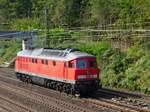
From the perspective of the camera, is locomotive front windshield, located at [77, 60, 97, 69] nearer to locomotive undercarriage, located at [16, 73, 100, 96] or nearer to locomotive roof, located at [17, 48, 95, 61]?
locomotive roof, located at [17, 48, 95, 61]

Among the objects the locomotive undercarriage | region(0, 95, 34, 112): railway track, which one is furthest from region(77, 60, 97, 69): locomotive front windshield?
region(0, 95, 34, 112): railway track

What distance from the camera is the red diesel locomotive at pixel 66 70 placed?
88.7 ft

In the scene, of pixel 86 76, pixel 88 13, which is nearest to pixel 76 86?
pixel 86 76

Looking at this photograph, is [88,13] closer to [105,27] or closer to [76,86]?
[105,27]

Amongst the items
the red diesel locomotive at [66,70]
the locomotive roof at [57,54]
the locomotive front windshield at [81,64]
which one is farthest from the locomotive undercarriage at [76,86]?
the locomotive roof at [57,54]

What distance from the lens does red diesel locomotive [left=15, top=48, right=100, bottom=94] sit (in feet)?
88.7

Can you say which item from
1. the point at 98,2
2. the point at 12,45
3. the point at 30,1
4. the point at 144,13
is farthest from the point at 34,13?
the point at 144,13

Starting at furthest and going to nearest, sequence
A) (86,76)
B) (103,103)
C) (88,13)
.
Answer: (88,13)
(86,76)
(103,103)

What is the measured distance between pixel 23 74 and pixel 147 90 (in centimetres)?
1340

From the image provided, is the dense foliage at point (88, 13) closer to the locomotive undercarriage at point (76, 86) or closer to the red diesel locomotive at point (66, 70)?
the red diesel locomotive at point (66, 70)

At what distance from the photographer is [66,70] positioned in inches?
1105

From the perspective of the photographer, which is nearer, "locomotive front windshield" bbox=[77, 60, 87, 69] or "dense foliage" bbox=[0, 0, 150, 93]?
"locomotive front windshield" bbox=[77, 60, 87, 69]

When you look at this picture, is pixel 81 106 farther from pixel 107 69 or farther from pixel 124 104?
pixel 107 69

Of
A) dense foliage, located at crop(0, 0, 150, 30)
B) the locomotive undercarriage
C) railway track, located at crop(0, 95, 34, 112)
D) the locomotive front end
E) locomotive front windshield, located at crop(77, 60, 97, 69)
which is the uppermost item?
dense foliage, located at crop(0, 0, 150, 30)
